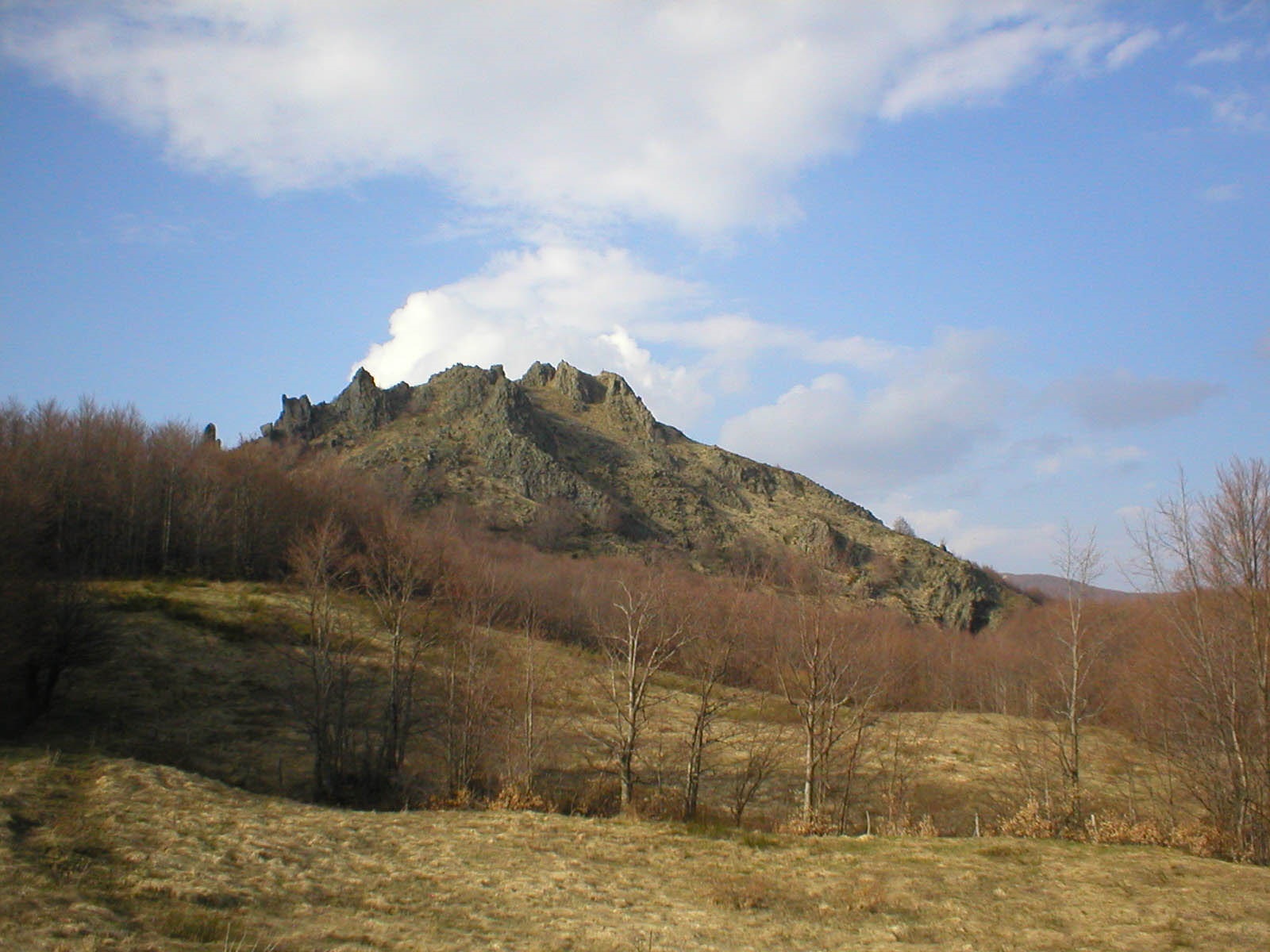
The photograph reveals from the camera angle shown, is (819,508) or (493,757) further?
(819,508)

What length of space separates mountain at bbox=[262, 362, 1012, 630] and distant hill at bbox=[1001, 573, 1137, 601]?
10838 millimetres

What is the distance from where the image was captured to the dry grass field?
37.1 feet

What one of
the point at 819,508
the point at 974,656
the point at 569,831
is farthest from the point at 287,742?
the point at 819,508

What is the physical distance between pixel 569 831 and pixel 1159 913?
11.8 metres

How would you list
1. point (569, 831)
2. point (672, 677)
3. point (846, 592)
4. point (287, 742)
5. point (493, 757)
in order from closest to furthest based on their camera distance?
point (569, 831) < point (493, 757) < point (846, 592) < point (287, 742) < point (672, 677)

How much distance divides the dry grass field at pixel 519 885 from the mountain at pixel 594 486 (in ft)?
253

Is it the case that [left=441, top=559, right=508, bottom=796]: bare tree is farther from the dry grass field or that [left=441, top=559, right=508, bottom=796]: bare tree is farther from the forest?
the dry grass field

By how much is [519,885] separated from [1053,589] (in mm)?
81697

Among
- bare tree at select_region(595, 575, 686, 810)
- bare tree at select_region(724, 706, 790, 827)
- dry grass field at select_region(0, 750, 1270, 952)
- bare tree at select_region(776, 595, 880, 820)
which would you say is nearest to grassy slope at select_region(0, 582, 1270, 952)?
dry grass field at select_region(0, 750, 1270, 952)

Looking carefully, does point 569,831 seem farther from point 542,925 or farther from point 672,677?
point 672,677

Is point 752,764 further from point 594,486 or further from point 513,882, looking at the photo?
point 594,486

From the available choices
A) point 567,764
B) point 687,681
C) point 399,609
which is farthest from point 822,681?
point 687,681

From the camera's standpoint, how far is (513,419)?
12088cm

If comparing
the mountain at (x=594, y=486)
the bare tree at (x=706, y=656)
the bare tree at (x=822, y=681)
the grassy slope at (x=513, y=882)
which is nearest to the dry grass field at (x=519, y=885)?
the grassy slope at (x=513, y=882)
